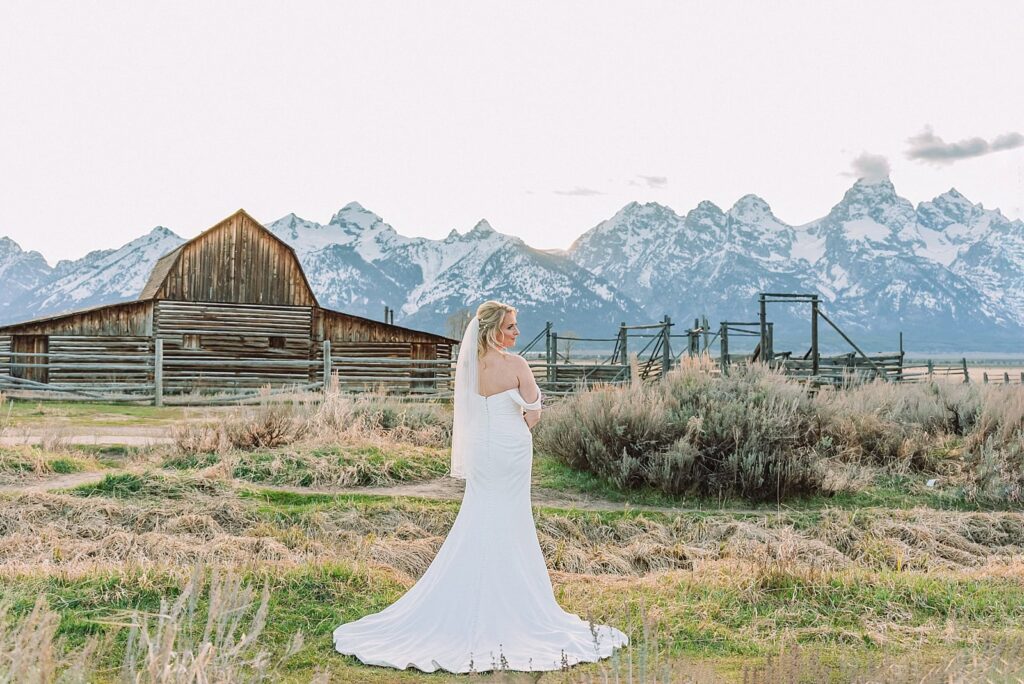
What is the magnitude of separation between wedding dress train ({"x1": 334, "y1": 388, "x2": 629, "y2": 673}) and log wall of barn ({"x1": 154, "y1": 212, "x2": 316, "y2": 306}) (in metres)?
26.2

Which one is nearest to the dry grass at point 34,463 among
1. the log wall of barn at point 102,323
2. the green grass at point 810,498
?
the green grass at point 810,498

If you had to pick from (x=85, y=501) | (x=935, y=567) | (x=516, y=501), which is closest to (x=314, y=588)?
(x=516, y=501)

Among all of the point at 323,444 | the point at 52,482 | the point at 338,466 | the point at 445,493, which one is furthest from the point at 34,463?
the point at 445,493

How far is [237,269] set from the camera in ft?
101

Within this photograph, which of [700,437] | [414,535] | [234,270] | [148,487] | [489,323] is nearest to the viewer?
[489,323]

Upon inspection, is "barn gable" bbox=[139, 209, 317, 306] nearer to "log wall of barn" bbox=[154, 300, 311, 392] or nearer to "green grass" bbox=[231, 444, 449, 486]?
"log wall of barn" bbox=[154, 300, 311, 392]

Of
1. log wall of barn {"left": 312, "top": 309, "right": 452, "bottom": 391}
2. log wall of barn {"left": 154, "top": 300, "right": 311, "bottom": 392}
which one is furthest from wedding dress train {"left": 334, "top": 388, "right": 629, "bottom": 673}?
log wall of barn {"left": 312, "top": 309, "right": 452, "bottom": 391}

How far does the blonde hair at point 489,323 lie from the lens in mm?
5488

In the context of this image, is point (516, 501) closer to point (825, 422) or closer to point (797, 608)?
point (797, 608)

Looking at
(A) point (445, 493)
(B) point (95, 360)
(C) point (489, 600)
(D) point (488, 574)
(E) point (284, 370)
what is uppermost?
(B) point (95, 360)

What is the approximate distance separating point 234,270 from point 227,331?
2.32 m

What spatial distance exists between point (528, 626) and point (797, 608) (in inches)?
77.2

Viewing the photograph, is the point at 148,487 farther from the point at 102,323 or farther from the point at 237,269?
the point at 237,269

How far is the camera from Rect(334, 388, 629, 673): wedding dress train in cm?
496
